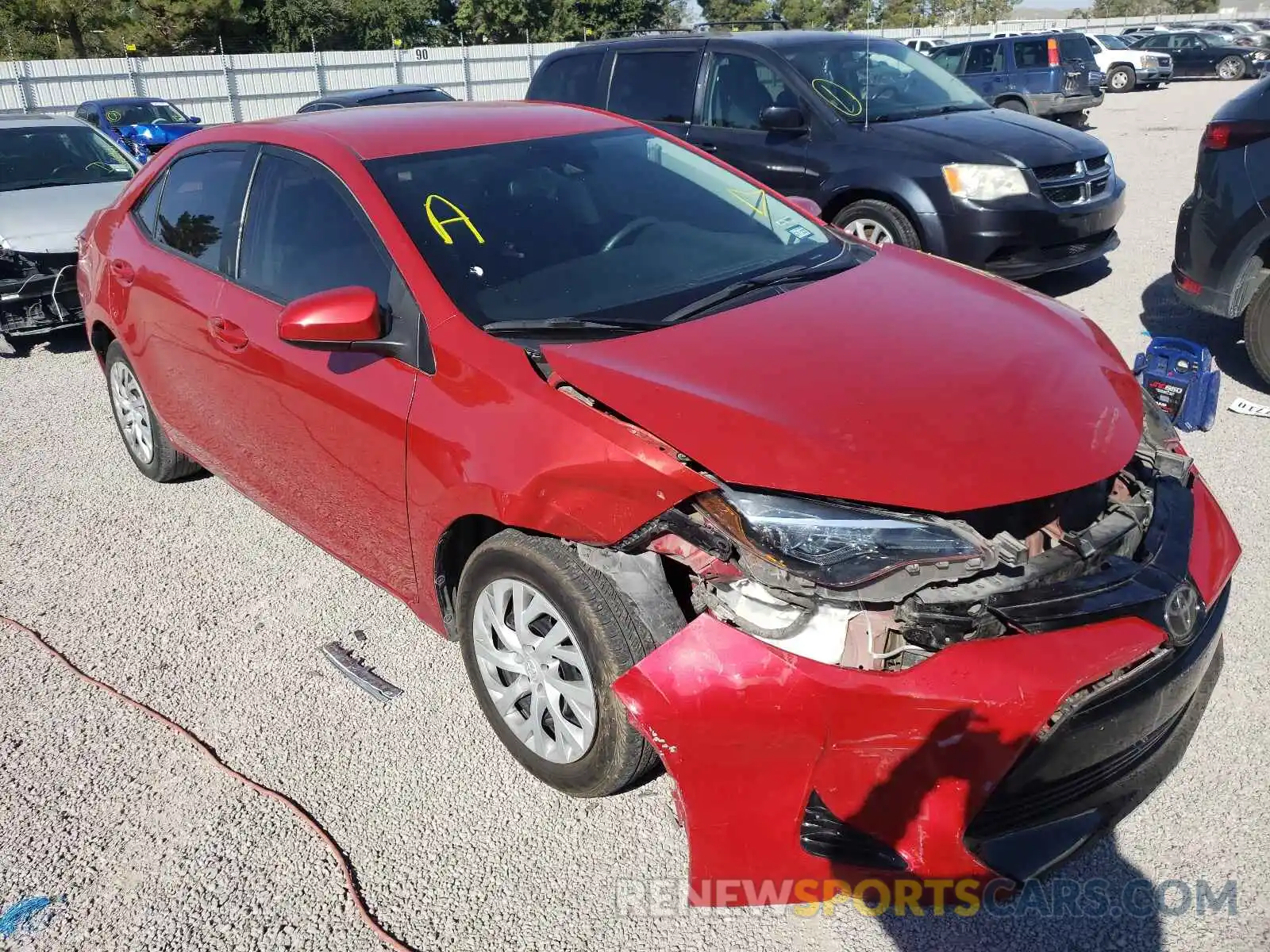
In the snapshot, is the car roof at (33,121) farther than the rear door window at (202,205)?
Yes

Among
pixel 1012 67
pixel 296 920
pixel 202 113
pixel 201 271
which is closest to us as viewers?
pixel 296 920

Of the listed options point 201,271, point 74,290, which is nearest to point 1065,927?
point 201,271

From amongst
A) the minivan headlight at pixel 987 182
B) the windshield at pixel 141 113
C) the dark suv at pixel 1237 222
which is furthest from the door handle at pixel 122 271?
the windshield at pixel 141 113

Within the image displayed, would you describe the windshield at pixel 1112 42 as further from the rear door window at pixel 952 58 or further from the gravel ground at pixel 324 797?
the gravel ground at pixel 324 797

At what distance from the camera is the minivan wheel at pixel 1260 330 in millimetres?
4992

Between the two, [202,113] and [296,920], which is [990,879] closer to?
[296,920]

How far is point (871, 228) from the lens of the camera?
22.9 ft

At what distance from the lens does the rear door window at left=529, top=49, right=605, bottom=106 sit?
26.9 ft

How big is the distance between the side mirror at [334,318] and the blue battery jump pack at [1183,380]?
3.63 m

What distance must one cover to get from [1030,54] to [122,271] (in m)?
17.8

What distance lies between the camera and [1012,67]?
59.1 ft

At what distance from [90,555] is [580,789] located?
2823mm

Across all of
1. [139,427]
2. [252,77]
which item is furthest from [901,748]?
[252,77]

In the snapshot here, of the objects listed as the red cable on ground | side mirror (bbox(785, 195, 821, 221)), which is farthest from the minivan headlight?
the red cable on ground
